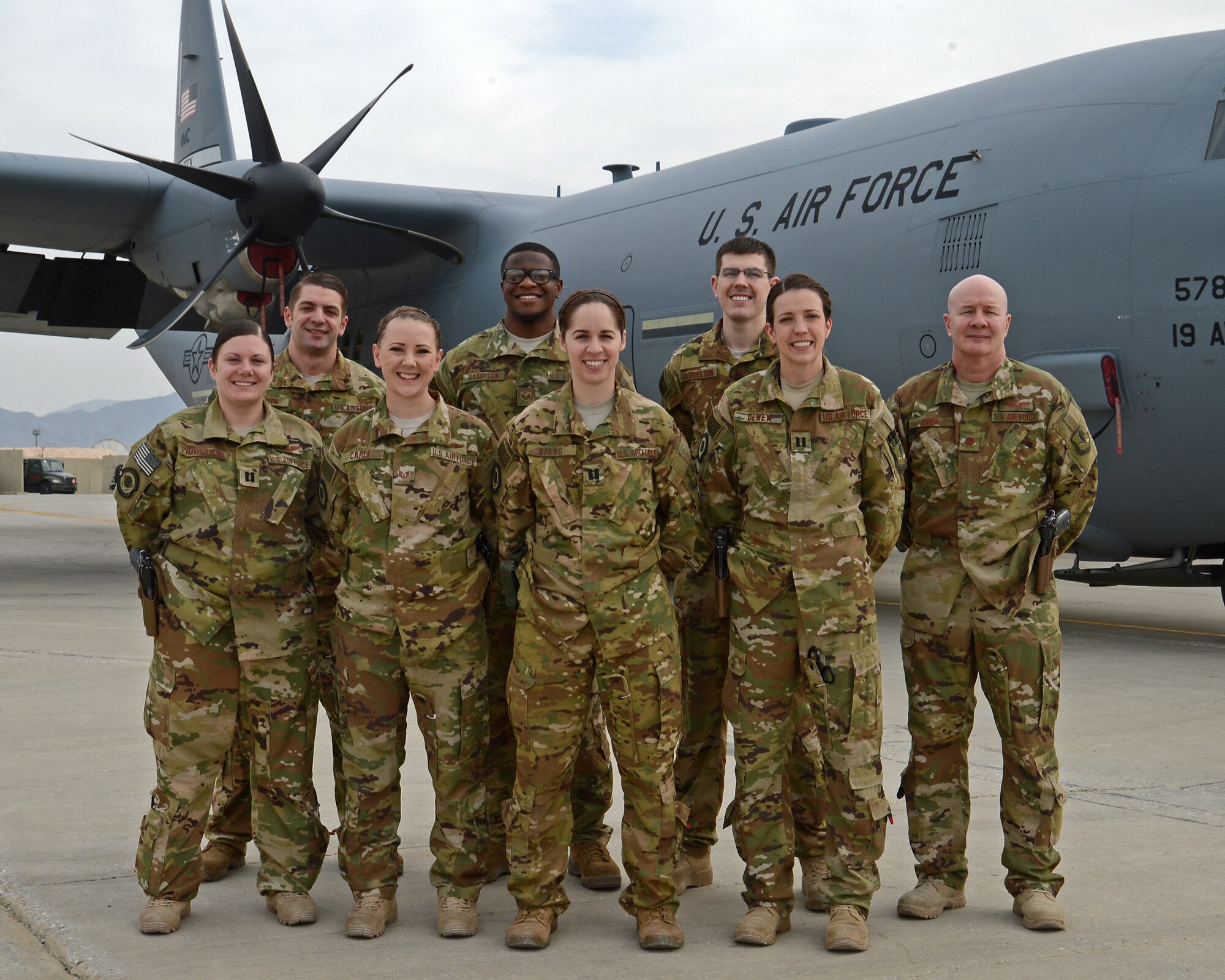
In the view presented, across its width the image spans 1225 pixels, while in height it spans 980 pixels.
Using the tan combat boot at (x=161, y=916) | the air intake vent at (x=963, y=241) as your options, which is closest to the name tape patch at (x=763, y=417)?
the tan combat boot at (x=161, y=916)

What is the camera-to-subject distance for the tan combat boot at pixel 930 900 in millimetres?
3795

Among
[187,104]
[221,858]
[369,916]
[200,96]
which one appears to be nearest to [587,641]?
[369,916]

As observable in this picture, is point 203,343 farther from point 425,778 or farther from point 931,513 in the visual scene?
point 931,513

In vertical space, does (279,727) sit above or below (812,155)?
below

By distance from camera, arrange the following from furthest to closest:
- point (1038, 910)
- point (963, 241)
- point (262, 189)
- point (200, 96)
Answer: point (200, 96) → point (262, 189) → point (963, 241) → point (1038, 910)

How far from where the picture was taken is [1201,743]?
5.94 meters

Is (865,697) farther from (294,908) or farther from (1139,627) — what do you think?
(1139,627)

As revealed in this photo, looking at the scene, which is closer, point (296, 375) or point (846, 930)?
point (846, 930)

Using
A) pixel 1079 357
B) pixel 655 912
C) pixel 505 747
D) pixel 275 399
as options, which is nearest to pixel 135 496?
pixel 275 399

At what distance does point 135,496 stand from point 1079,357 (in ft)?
20.2

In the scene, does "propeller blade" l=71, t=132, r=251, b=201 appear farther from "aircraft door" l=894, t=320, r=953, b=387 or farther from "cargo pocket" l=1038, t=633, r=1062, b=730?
"cargo pocket" l=1038, t=633, r=1062, b=730

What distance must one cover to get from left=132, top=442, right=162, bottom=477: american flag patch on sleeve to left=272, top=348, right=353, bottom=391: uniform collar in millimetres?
739

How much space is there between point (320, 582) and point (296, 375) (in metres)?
0.86

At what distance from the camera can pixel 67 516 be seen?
28.0 metres
